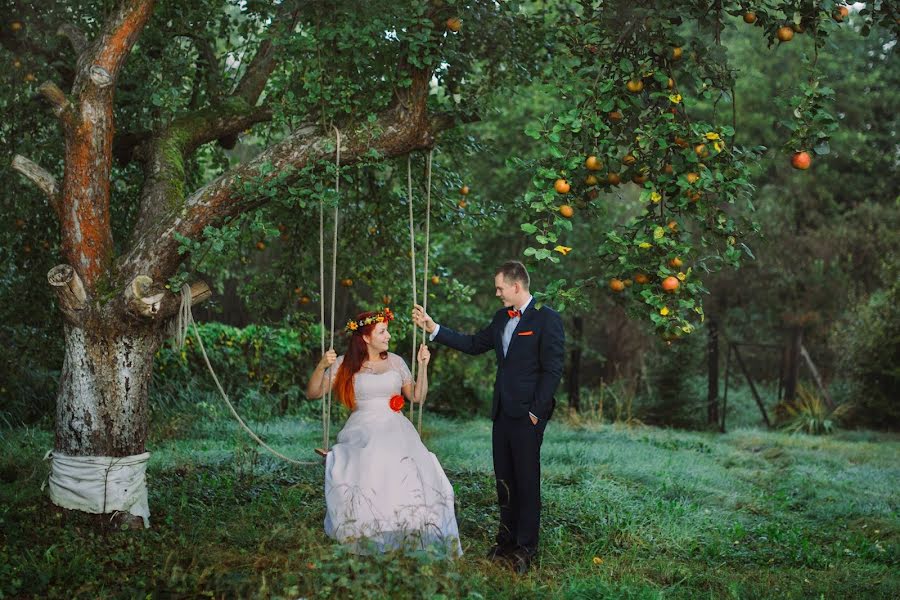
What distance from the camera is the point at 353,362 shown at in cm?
541

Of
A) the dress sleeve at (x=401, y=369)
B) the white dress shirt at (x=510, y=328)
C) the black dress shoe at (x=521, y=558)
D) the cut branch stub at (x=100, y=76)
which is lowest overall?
the black dress shoe at (x=521, y=558)

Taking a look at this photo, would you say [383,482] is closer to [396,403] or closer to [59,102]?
[396,403]

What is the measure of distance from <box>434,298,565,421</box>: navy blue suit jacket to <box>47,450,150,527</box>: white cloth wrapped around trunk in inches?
84.6

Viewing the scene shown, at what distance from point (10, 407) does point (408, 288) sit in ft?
13.2

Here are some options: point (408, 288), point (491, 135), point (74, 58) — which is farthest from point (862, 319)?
point (74, 58)

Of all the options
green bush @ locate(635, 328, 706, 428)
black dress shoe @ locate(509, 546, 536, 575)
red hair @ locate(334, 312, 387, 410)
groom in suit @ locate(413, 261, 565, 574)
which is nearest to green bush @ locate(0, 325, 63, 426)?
red hair @ locate(334, 312, 387, 410)

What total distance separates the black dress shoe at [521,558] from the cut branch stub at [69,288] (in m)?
2.81

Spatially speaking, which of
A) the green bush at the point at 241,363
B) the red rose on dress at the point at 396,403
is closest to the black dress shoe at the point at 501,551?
the red rose on dress at the point at 396,403

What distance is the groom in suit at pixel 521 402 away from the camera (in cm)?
513

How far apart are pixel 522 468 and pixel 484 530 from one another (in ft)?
2.81

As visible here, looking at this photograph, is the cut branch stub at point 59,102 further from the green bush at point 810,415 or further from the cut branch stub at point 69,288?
the green bush at point 810,415

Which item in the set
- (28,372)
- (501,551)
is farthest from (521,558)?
(28,372)

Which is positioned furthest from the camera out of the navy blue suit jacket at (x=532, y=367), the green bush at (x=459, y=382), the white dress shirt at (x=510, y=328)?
the green bush at (x=459, y=382)

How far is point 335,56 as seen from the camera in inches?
219
